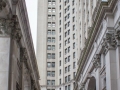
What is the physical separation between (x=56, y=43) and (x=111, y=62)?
101915 mm

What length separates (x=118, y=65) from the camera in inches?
1585

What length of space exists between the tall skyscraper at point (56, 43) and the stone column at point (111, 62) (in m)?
83.4

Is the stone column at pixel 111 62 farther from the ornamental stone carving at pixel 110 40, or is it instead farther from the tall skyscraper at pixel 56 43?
the tall skyscraper at pixel 56 43

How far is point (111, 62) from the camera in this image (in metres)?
42.1

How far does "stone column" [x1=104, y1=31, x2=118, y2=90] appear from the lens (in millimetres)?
41500

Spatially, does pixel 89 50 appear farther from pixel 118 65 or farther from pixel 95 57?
pixel 118 65

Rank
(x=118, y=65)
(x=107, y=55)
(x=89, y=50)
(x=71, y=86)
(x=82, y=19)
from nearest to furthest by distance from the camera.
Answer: (x=118, y=65) → (x=107, y=55) → (x=89, y=50) → (x=82, y=19) → (x=71, y=86)

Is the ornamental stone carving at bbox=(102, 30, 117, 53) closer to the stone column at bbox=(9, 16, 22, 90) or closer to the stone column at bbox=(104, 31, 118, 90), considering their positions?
the stone column at bbox=(104, 31, 118, 90)

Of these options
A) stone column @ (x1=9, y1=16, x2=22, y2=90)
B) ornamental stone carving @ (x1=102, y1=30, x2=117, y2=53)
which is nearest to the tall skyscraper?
ornamental stone carving @ (x1=102, y1=30, x2=117, y2=53)

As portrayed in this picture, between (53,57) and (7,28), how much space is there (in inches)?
4245

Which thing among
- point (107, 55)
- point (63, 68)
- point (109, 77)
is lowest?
point (109, 77)

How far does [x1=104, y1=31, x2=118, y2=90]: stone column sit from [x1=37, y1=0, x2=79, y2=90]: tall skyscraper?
83426mm

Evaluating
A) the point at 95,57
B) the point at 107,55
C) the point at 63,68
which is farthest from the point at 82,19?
the point at 63,68

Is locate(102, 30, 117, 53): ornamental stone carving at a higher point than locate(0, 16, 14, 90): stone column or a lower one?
higher
